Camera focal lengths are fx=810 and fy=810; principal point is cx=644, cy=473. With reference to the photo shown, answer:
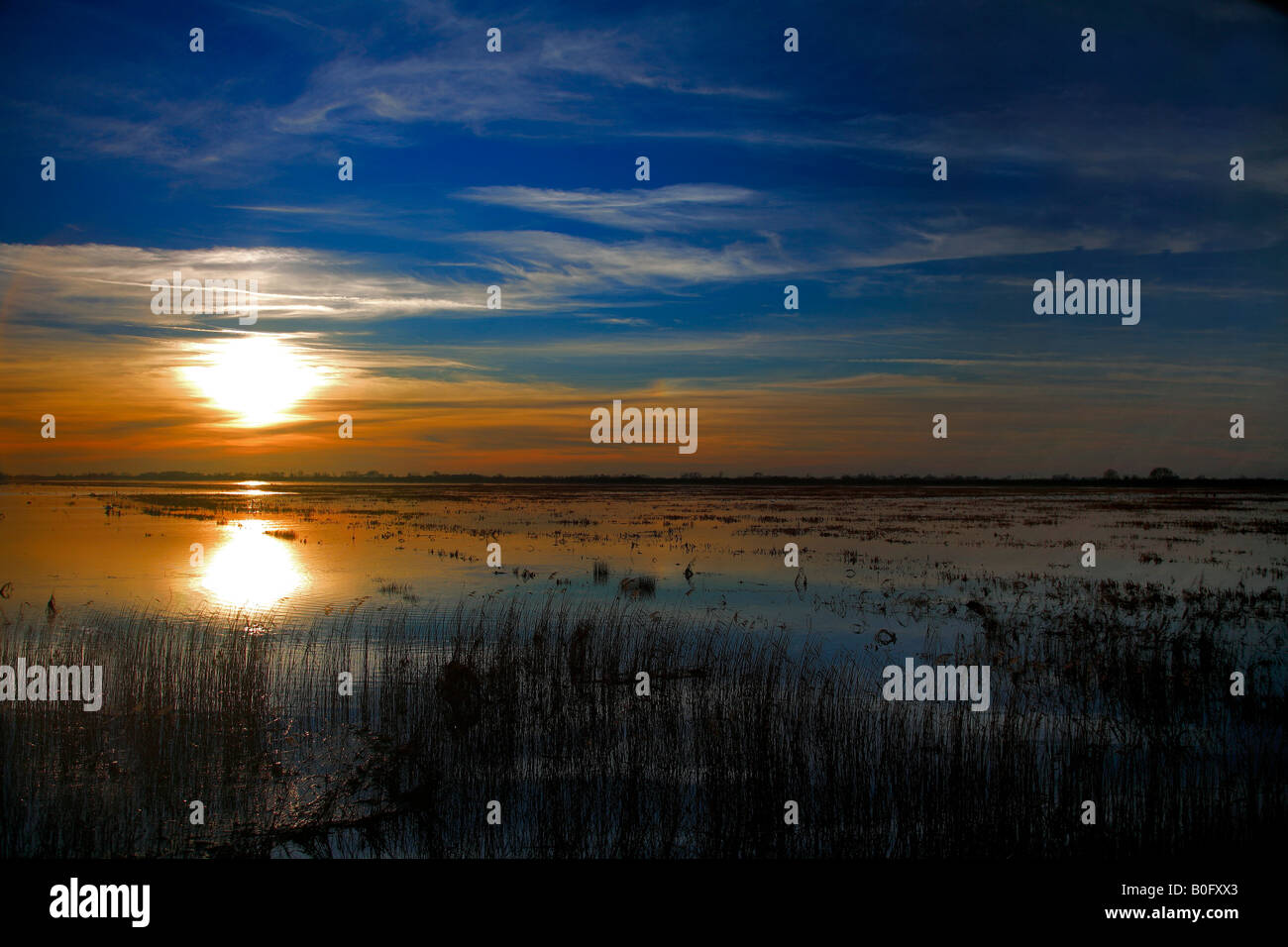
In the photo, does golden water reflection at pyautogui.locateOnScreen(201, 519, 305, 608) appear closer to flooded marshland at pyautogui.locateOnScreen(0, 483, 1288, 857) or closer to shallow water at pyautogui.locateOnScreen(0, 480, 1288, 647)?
shallow water at pyautogui.locateOnScreen(0, 480, 1288, 647)

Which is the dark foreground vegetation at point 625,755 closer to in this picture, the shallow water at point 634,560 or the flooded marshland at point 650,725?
the flooded marshland at point 650,725

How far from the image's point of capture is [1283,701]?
10188 millimetres

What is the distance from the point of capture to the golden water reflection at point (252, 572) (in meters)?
17.9

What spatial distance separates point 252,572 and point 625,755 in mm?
16768

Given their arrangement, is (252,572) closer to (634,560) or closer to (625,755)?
(634,560)

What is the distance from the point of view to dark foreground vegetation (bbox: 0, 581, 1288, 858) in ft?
22.9

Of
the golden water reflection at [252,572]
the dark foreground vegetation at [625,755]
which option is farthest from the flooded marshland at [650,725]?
the golden water reflection at [252,572]

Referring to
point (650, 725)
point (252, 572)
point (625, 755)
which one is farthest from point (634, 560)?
point (625, 755)

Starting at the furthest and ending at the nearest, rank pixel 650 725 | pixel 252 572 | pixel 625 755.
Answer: pixel 252 572
pixel 650 725
pixel 625 755

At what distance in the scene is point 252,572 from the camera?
21938 millimetres

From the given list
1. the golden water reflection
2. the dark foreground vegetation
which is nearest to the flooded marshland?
the dark foreground vegetation
